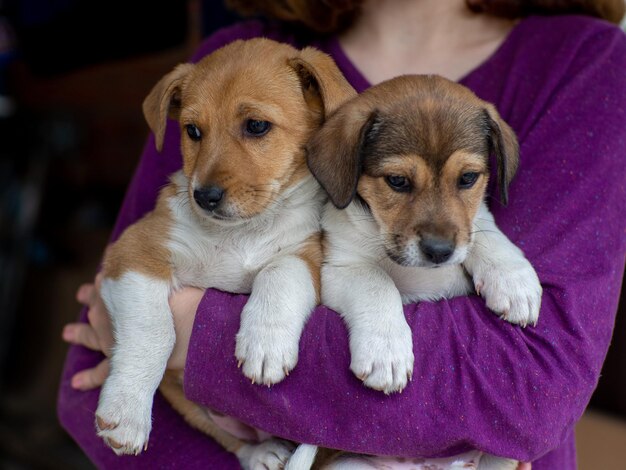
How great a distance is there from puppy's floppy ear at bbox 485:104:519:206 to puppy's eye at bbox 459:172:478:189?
7 centimetres

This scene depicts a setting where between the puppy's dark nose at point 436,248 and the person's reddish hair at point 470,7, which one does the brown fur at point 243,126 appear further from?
the puppy's dark nose at point 436,248

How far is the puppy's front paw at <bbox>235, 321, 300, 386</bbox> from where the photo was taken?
6.18 feet

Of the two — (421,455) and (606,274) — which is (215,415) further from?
(606,274)

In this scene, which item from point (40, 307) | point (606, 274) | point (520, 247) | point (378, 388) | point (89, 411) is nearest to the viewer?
point (378, 388)

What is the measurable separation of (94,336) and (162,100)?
0.78 meters

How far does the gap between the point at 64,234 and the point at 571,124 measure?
4.85m

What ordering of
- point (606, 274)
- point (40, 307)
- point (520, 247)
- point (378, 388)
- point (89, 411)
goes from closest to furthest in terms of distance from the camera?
point (378, 388) < point (606, 274) < point (520, 247) < point (89, 411) < point (40, 307)

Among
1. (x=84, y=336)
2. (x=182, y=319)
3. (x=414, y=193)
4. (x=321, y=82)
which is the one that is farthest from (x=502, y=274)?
(x=84, y=336)

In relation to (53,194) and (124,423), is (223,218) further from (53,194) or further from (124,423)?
(53,194)

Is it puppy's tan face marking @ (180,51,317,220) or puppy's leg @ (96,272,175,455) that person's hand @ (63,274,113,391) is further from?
puppy's tan face marking @ (180,51,317,220)

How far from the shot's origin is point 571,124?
2.19 metres

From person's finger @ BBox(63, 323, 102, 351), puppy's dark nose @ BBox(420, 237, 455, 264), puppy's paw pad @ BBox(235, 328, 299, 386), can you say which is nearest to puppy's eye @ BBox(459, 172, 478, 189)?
puppy's dark nose @ BBox(420, 237, 455, 264)

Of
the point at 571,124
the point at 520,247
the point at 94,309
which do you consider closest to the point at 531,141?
the point at 571,124

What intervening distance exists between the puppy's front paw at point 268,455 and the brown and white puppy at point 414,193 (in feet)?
1.41
